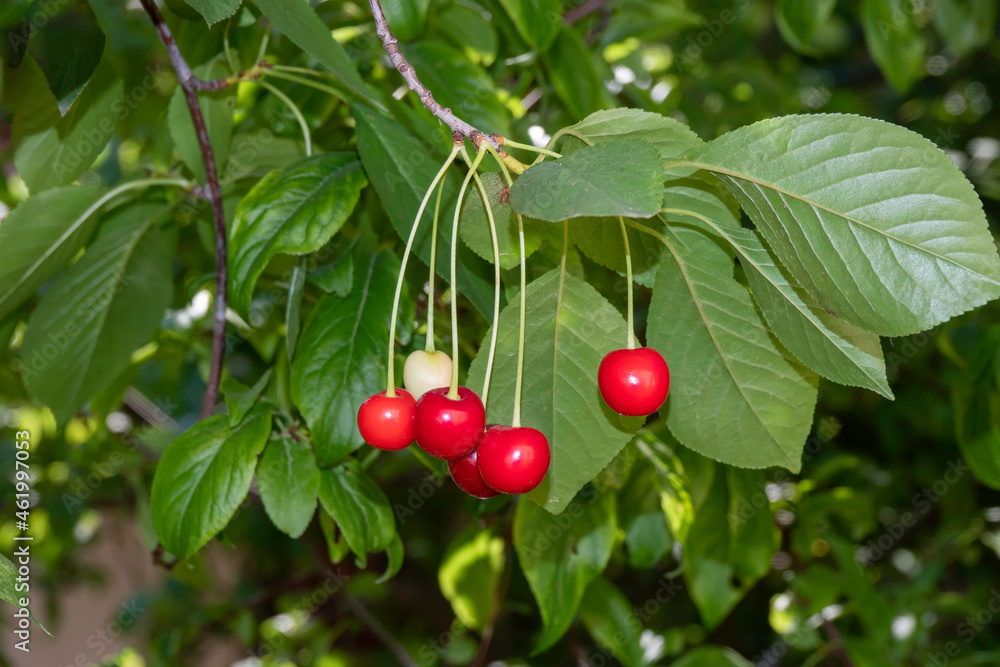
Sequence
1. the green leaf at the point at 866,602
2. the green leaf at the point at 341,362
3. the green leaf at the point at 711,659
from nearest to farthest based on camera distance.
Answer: the green leaf at the point at 341,362, the green leaf at the point at 711,659, the green leaf at the point at 866,602

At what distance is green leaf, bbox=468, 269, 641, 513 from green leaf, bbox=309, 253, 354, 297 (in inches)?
8.2

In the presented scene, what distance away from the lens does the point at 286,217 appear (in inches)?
30.2

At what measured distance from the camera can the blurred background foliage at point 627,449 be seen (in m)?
1.06

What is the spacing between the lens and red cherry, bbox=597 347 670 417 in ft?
1.91

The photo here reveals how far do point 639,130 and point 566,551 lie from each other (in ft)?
2.09

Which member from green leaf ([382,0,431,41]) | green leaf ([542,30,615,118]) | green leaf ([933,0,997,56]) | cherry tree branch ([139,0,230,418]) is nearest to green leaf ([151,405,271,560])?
cherry tree branch ([139,0,230,418])

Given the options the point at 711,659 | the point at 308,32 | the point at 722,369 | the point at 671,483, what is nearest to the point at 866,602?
the point at 711,659

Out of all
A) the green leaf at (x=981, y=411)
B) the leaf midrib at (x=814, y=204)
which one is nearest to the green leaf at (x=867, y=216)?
the leaf midrib at (x=814, y=204)

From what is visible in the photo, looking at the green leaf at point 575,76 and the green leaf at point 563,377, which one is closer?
the green leaf at point 563,377

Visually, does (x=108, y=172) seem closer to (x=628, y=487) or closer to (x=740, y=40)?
(x=628, y=487)

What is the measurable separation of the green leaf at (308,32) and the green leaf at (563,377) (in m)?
0.26

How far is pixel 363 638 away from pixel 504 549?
1738 millimetres

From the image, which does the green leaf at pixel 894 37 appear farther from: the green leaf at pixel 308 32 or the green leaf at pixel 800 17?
the green leaf at pixel 308 32

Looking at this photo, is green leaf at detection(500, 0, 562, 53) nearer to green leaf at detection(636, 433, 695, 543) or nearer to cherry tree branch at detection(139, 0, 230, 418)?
cherry tree branch at detection(139, 0, 230, 418)
